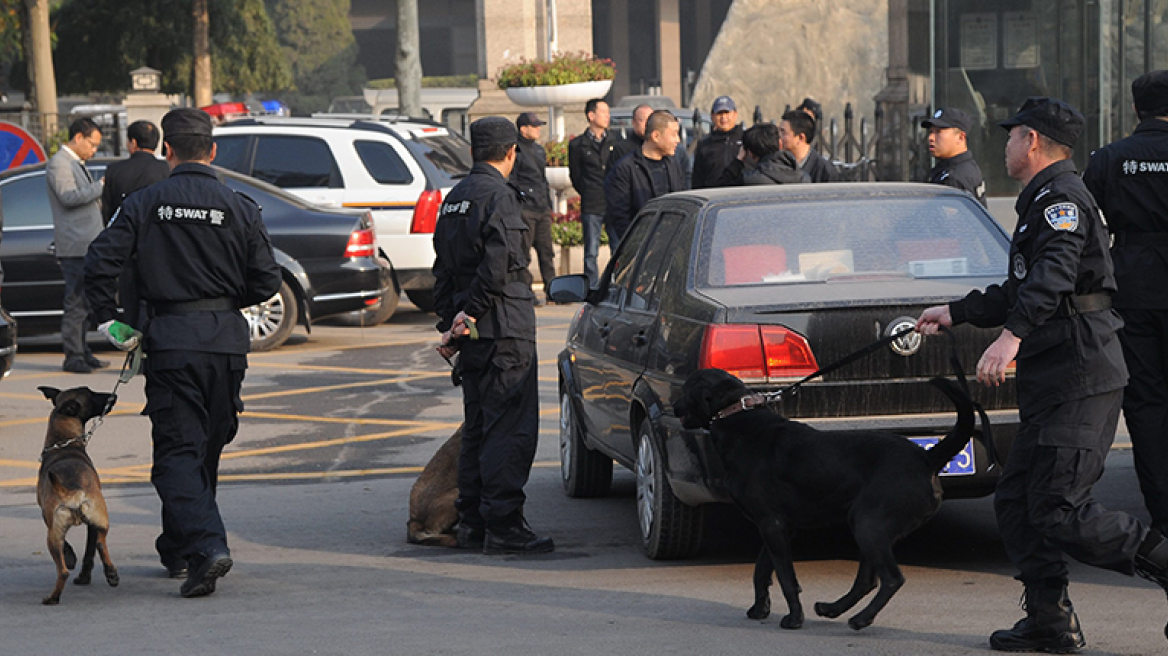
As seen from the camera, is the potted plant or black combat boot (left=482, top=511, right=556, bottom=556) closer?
black combat boot (left=482, top=511, right=556, bottom=556)

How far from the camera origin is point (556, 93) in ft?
72.6

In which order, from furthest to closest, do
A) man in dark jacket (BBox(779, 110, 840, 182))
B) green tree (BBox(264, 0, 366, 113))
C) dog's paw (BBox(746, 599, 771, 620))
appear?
green tree (BBox(264, 0, 366, 113)) < man in dark jacket (BBox(779, 110, 840, 182)) < dog's paw (BBox(746, 599, 771, 620))

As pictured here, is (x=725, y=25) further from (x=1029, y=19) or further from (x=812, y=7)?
(x=1029, y=19)

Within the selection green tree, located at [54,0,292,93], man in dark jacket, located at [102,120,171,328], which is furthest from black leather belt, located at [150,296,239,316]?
green tree, located at [54,0,292,93]

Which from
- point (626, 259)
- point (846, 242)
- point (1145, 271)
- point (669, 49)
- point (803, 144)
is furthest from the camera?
point (669, 49)

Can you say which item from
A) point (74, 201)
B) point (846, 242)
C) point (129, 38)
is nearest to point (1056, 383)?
point (846, 242)

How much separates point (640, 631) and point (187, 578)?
1991 mm

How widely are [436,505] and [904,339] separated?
2.33 metres

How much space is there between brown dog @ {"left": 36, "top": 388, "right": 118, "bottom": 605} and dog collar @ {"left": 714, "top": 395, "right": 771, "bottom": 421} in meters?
2.52

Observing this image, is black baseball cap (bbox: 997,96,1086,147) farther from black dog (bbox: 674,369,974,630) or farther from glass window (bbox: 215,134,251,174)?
glass window (bbox: 215,134,251,174)

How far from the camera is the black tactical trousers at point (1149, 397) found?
6.20m

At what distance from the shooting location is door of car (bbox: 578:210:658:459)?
7301mm

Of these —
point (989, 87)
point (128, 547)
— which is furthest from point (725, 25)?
point (128, 547)

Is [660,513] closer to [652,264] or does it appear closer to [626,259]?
[652,264]
